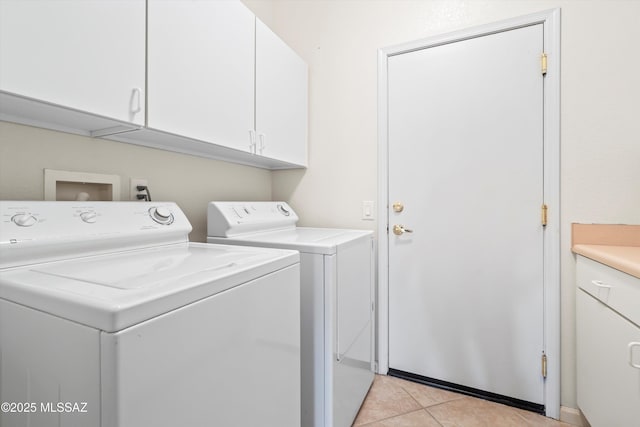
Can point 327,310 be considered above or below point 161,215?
below

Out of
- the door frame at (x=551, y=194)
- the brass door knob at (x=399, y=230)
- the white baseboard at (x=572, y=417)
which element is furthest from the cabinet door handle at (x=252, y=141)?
the white baseboard at (x=572, y=417)

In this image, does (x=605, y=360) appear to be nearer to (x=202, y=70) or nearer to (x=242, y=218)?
(x=242, y=218)

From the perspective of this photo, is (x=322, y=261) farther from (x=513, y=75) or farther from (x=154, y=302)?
(x=513, y=75)

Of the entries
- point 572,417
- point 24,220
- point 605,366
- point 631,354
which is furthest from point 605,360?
point 24,220

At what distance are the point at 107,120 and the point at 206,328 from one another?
0.78 metres

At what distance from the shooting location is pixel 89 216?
3.32 ft

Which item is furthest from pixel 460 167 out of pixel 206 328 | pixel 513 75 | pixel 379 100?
pixel 206 328

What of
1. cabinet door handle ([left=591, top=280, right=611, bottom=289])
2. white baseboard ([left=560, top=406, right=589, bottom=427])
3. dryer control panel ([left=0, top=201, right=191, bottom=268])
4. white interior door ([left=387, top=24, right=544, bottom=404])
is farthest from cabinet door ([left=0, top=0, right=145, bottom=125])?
white baseboard ([left=560, top=406, right=589, bottom=427])

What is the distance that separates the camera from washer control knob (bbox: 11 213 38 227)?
0.85 metres

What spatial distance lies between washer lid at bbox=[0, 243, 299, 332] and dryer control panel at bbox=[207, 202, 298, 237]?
0.47 metres

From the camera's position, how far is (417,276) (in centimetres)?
190

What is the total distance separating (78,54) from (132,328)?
832 millimetres

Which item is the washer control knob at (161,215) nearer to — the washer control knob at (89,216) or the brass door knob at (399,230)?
the washer control knob at (89,216)

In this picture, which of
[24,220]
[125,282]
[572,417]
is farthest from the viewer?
[572,417]
